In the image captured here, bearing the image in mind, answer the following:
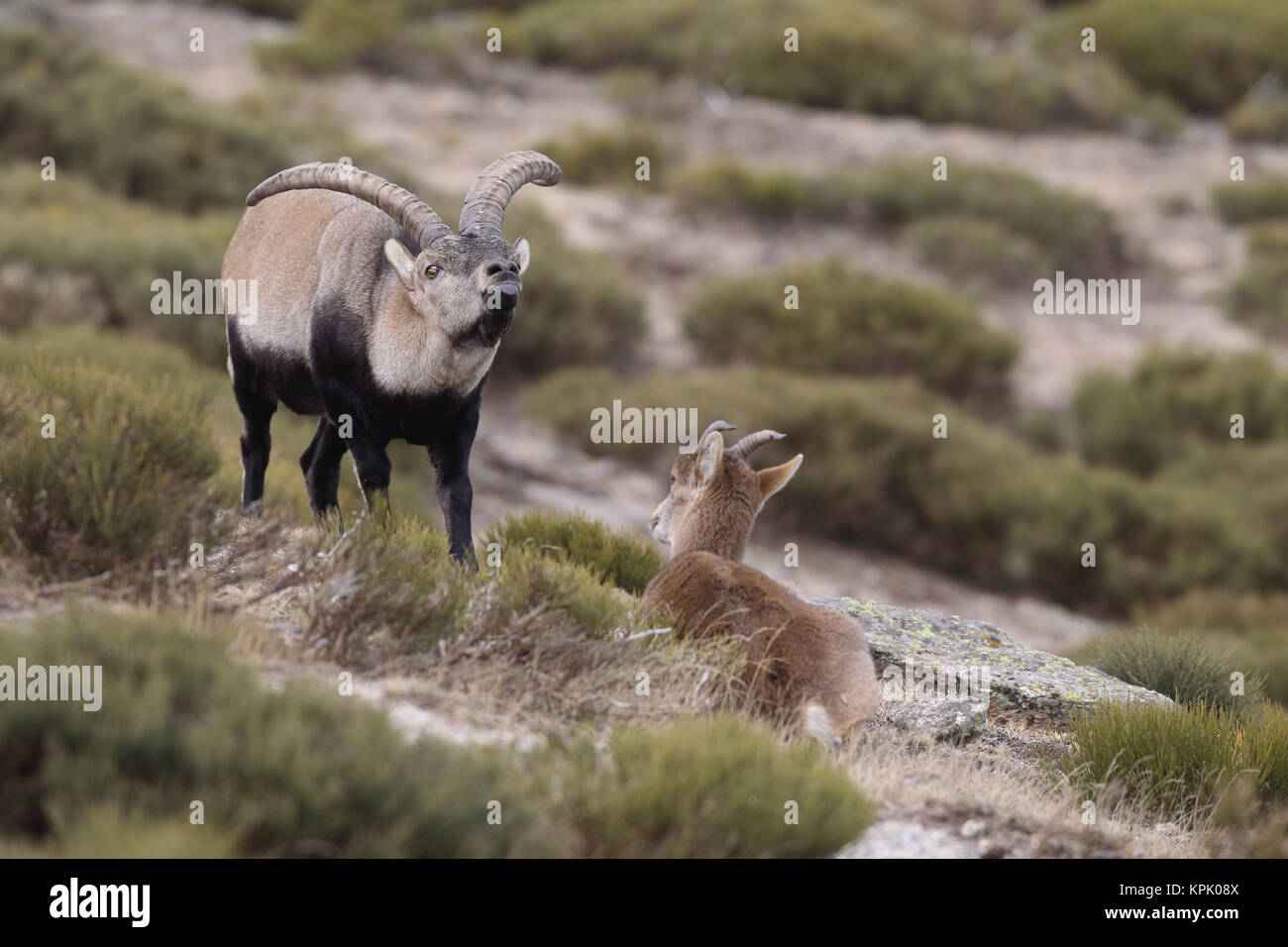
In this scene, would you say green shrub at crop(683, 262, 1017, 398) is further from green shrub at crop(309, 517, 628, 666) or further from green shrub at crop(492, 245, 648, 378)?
green shrub at crop(309, 517, 628, 666)

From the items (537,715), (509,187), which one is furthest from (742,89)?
(537,715)

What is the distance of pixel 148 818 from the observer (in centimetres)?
405

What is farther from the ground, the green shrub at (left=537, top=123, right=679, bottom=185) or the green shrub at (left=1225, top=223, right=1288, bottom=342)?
the green shrub at (left=537, top=123, right=679, bottom=185)

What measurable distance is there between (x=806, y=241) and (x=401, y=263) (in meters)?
18.6

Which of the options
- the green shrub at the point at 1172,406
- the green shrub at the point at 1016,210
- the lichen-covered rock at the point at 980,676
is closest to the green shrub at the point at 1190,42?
the green shrub at the point at 1016,210

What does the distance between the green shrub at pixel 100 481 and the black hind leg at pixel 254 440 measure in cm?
131

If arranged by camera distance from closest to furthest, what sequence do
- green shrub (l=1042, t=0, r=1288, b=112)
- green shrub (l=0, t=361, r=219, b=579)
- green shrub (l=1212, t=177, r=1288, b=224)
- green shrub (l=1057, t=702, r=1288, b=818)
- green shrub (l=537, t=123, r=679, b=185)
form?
green shrub (l=0, t=361, r=219, b=579) < green shrub (l=1057, t=702, r=1288, b=818) < green shrub (l=537, t=123, r=679, b=185) < green shrub (l=1212, t=177, r=1288, b=224) < green shrub (l=1042, t=0, r=1288, b=112)

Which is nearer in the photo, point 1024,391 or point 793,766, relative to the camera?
point 793,766

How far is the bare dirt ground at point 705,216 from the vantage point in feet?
57.5

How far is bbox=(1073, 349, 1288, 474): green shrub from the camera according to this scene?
2127cm

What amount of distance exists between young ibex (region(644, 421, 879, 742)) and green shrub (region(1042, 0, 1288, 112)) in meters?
29.3

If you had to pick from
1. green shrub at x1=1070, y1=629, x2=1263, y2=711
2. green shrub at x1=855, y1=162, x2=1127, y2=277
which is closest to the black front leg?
green shrub at x1=1070, y1=629, x2=1263, y2=711
